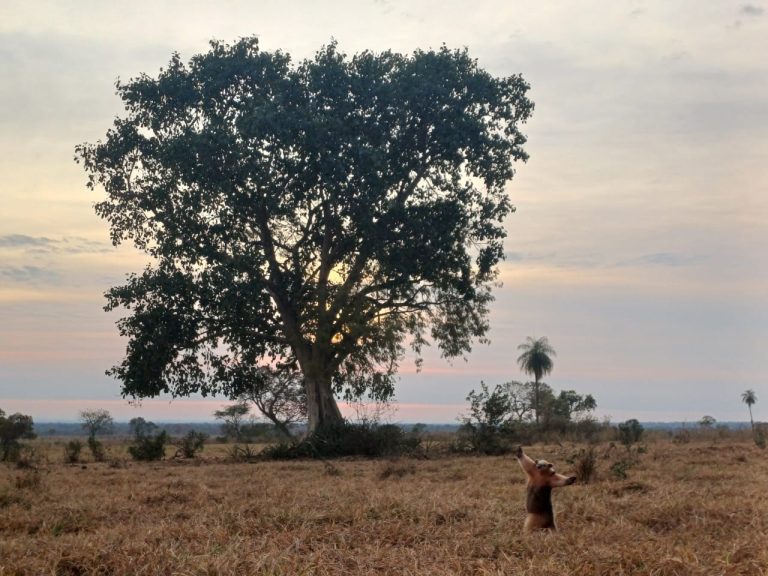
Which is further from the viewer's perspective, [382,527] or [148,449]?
[148,449]

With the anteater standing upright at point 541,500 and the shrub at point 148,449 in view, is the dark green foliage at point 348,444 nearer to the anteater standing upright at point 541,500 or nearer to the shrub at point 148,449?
the shrub at point 148,449

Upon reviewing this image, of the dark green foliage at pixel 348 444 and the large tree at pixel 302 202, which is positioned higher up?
the large tree at pixel 302 202

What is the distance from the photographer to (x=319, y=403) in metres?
25.5

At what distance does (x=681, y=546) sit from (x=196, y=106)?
21408 mm

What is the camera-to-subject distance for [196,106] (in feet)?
83.0

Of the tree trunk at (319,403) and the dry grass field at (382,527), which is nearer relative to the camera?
the dry grass field at (382,527)

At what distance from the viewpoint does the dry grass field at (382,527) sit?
6.69 meters

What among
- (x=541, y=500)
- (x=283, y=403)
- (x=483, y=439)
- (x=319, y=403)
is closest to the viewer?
(x=541, y=500)

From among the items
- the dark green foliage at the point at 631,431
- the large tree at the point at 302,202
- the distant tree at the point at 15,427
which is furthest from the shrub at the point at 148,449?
the distant tree at the point at 15,427

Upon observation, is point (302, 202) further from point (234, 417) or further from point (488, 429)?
point (234, 417)

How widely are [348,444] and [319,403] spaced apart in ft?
8.23

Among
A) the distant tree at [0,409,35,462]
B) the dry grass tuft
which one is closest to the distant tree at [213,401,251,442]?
the distant tree at [0,409,35,462]

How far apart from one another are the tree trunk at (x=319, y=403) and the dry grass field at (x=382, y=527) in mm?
10452

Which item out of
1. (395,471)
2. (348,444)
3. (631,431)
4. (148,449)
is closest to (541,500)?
(395,471)
